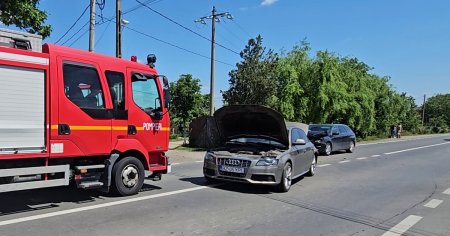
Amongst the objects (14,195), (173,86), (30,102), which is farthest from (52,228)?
(173,86)

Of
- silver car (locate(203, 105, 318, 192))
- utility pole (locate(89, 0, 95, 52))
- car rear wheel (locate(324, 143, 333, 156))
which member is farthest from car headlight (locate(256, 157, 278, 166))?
car rear wheel (locate(324, 143, 333, 156))

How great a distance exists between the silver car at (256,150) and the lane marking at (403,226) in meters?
2.94

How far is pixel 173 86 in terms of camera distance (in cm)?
3978

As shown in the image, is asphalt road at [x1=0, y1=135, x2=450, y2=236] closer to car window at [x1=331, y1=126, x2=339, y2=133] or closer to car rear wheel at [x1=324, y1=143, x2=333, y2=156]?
car rear wheel at [x1=324, y1=143, x2=333, y2=156]

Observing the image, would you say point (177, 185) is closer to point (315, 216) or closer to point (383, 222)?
point (315, 216)

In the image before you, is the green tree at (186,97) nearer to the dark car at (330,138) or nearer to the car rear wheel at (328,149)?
the dark car at (330,138)

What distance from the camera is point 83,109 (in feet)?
26.2

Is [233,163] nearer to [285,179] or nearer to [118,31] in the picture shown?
[285,179]

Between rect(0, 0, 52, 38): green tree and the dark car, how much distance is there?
45.8ft

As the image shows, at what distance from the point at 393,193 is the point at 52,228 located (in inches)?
313

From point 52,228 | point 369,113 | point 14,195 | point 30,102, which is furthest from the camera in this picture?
point 369,113

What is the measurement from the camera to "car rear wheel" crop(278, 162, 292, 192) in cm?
1012

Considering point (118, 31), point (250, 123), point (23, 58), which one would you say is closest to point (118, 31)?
point (118, 31)

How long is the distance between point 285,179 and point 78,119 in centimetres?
483
